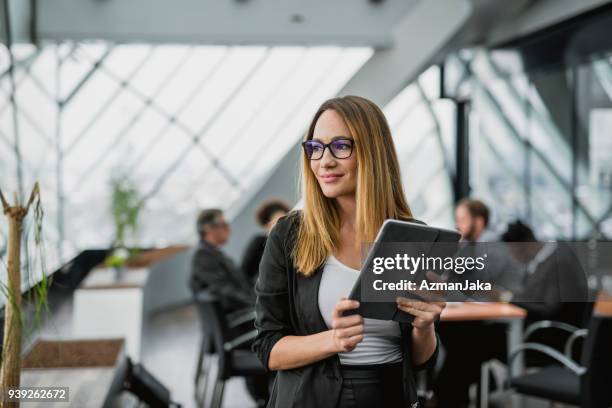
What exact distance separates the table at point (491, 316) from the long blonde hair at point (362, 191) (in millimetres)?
3034

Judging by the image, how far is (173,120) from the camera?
10.9 metres

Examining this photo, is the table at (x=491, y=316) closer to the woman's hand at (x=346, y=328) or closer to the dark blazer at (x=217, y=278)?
the dark blazer at (x=217, y=278)

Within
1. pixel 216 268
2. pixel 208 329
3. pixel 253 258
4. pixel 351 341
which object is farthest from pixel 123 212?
pixel 351 341

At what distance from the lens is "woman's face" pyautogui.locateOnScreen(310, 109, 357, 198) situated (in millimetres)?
1680

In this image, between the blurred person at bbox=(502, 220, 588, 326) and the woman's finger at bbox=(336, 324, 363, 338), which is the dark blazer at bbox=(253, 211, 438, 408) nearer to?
the woman's finger at bbox=(336, 324, 363, 338)

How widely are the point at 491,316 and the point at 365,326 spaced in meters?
3.19

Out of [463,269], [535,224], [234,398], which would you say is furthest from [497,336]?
[535,224]

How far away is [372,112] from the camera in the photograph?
5.58 feet

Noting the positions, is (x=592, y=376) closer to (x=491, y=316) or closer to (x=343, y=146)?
(x=491, y=316)

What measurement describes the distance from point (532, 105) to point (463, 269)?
8.42m

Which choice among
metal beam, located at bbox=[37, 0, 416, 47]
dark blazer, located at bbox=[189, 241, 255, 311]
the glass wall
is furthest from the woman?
metal beam, located at bbox=[37, 0, 416, 47]

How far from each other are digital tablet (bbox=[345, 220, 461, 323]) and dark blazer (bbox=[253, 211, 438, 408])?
18cm

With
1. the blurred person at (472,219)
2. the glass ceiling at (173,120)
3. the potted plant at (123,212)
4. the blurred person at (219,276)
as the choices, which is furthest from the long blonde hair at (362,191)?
the glass ceiling at (173,120)

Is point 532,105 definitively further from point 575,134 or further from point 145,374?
point 145,374
